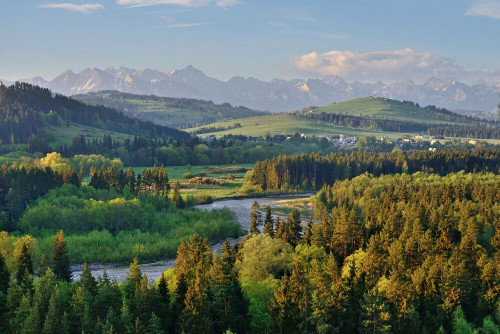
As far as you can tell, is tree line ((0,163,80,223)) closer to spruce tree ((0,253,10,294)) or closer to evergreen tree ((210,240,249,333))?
spruce tree ((0,253,10,294))

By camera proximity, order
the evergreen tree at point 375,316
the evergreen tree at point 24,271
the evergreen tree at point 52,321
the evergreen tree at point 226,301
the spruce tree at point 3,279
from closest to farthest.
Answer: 1. the evergreen tree at point 52,321
2. the evergreen tree at point 375,316
3. the evergreen tree at point 226,301
4. the evergreen tree at point 24,271
5. the spruce tree at point 3,279

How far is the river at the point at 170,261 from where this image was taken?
93.6 m

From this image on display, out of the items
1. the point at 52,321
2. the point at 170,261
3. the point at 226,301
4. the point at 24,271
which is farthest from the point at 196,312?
the point at 170,261

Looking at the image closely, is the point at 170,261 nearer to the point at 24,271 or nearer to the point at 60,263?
the point at 60,263

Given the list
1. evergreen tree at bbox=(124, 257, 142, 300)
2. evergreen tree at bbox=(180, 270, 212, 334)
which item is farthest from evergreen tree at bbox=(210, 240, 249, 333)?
evergreen tree at bbox=(124, 257, 142, 300)

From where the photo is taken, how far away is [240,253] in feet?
278

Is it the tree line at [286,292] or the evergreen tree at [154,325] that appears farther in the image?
the tree line at [286,292]

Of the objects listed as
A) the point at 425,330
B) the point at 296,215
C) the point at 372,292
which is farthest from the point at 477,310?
the point at 296,215

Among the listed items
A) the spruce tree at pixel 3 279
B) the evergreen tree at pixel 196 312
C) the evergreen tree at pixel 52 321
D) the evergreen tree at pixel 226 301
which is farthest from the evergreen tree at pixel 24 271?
the evergreen tree at pixel 226 301

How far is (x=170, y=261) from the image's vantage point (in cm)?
10375

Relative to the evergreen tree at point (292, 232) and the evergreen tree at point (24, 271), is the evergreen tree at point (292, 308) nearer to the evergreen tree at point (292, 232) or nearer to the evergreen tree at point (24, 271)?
the evergreen tree at point (292, 232)

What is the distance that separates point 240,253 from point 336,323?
23.5 meters

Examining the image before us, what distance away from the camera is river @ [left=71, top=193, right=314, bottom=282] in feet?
307

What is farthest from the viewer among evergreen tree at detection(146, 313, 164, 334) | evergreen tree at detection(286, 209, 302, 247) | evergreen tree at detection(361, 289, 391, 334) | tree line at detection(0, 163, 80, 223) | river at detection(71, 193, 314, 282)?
tree line at detection(0, 163, 80, 223)
